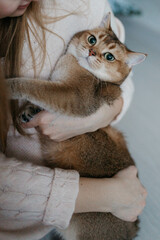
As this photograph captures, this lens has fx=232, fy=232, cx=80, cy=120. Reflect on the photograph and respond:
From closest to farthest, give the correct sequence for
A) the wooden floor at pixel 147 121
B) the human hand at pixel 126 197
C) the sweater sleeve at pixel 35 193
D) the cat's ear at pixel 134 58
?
the sweater sleeve at pixel 35 193, the human hand at pixel 126 197, the cat's ear at pixel 134 58, the wooden floor at pixel 147 121

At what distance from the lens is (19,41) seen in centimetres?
94

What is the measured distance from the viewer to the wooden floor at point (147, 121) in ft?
4.00

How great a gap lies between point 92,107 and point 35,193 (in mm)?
423

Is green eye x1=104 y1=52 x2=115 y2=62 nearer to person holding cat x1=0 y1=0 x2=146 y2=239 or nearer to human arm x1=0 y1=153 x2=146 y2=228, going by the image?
person holding cat x1=0 y1=0 x2=146 y2=239

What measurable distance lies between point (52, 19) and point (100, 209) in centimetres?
81

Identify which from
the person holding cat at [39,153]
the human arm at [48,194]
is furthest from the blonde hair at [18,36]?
the human arm at [48,194]

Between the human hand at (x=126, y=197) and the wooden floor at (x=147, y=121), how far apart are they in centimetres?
25

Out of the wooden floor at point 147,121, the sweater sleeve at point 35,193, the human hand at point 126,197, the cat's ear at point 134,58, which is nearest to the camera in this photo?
the sweater sleeve at point 35,193

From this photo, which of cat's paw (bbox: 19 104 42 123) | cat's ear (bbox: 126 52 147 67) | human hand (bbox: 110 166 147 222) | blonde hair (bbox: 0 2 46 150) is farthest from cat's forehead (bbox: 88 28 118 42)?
human hand (bbox: 110 166 147 222)

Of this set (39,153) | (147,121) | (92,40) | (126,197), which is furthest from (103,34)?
(147,121)

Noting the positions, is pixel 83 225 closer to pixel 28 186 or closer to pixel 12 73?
pixel 28 186

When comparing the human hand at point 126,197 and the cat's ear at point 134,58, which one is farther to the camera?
the cat's ear at point 134,58

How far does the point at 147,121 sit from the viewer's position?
1.73 metres

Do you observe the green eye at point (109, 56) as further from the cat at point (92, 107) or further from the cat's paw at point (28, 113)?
the cat's paw at point (28, 113)
